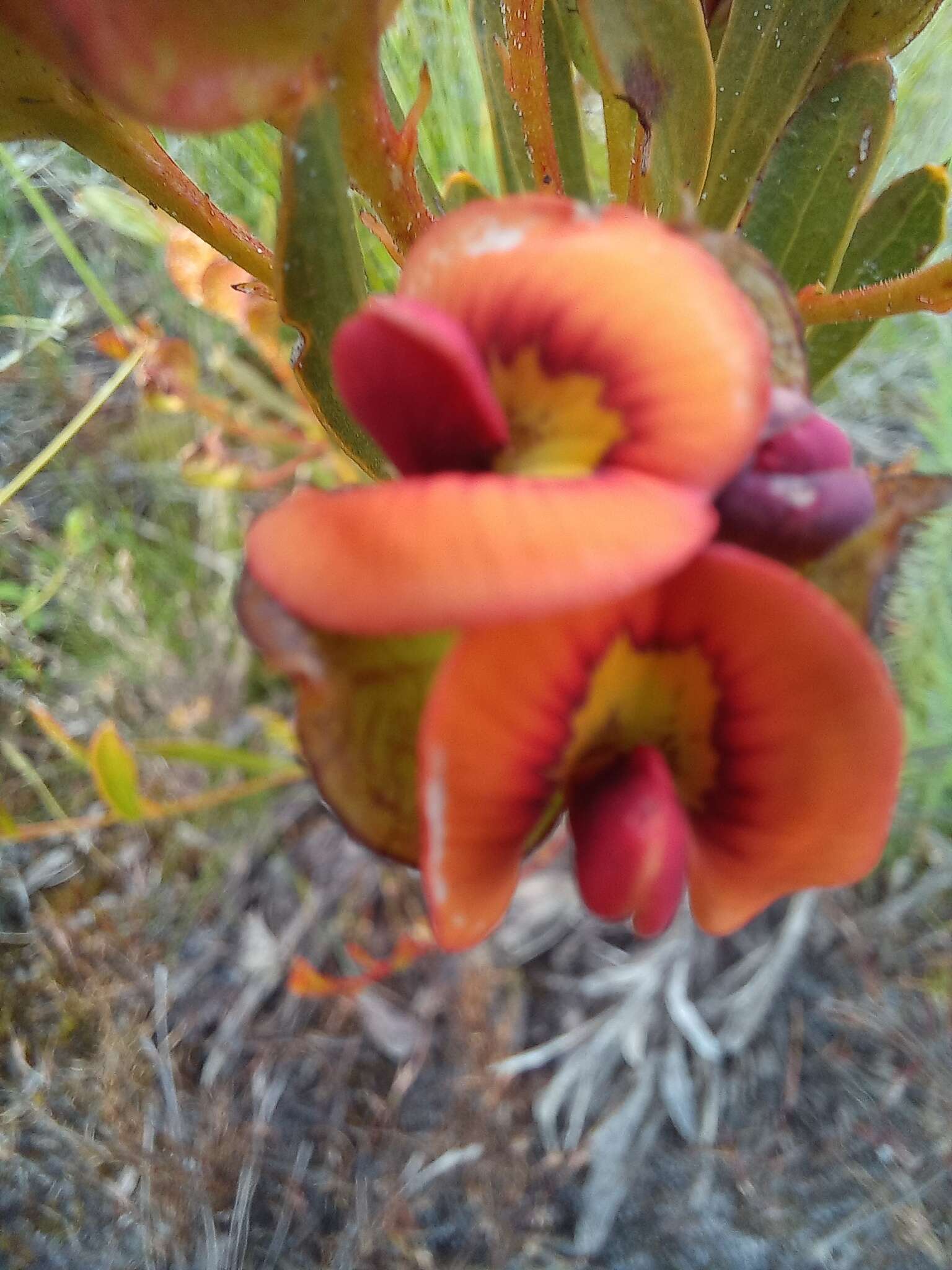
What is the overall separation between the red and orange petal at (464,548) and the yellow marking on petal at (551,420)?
5 centimetres

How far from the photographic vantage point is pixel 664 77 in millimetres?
426

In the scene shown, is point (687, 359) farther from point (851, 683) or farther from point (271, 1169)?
point (271, 1169)

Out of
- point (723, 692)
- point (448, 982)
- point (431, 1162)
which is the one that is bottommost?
point (431, 1162)

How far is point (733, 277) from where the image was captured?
336 mm

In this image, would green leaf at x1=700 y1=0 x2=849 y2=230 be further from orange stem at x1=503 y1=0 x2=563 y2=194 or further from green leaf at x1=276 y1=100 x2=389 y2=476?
green leaf at x1=276 y1=100 x2=389 y2=476

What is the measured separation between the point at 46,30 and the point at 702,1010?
1139 millimetres

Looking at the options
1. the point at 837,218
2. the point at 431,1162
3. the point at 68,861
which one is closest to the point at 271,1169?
the point at 431,1162

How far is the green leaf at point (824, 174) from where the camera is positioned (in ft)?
1.57

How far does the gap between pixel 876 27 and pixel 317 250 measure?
0.32 meters

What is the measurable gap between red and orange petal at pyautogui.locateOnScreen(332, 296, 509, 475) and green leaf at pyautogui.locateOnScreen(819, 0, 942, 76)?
1.05 ft

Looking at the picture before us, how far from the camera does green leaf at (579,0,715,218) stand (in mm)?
403

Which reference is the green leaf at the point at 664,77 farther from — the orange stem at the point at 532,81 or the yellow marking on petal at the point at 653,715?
the yellow marking on petal at the point at 653,715

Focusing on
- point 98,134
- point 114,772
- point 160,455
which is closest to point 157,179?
point 98,134

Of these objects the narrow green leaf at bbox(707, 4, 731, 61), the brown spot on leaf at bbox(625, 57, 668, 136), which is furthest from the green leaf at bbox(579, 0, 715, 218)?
the narrow green leaf at bbox(707, 4, 731, 61)
